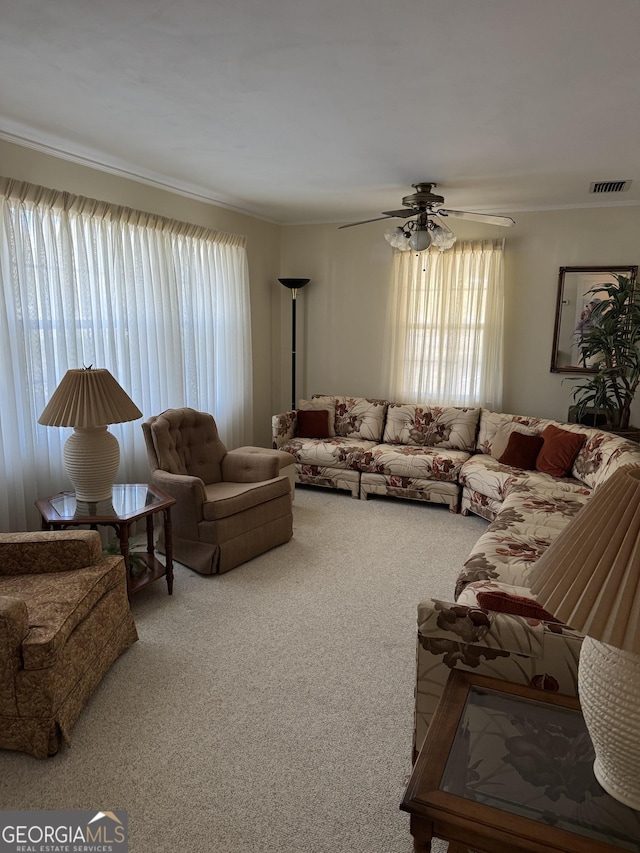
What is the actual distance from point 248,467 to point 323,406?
1843 millimetres

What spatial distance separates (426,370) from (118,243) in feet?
10.5

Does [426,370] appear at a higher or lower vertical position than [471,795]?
higher

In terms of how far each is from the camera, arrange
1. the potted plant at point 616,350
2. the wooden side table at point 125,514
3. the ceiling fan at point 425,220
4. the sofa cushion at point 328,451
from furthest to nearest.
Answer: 1. the sofa cushion at point 328,451
2. the potted plant at point 616,350
3. the ceiling fan at point 425,220
4. the wooden side table at point 125,514

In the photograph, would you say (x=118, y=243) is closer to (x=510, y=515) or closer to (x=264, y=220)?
(x=264, y=220)

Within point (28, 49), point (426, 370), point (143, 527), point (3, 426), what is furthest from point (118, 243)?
point (426, 370)

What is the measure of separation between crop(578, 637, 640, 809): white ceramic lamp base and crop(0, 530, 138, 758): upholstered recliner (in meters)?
1.78

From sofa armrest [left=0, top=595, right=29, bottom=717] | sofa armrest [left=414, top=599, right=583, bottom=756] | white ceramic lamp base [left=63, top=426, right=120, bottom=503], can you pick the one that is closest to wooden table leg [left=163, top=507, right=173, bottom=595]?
white ceramic lamp base [left=63, top=426, right=120, bottom=503]

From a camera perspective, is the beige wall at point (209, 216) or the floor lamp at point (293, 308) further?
the floor lamp at point (293, 308)

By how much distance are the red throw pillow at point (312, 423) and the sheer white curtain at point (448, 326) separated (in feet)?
2.73

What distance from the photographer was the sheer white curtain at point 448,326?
5.41 meters

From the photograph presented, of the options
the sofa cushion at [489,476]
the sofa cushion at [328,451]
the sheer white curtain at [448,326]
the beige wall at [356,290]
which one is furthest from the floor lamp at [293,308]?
the sofa cushion at [489,476]

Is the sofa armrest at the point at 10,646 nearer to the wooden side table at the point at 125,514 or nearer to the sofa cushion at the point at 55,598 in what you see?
the sofa cushion at the point at 55,598

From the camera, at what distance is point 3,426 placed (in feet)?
10.8

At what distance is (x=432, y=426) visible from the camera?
5.51 meters
